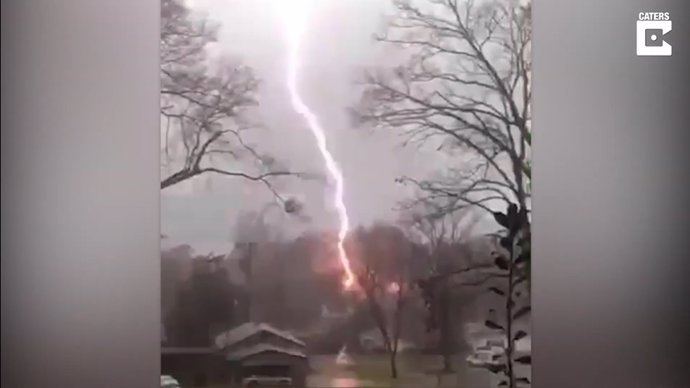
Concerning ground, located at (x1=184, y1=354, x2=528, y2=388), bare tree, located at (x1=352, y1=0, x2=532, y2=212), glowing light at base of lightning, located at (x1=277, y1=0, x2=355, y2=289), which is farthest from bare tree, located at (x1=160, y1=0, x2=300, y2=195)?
ground, located at (x1=184, y1=354, x2=528, y2=388)

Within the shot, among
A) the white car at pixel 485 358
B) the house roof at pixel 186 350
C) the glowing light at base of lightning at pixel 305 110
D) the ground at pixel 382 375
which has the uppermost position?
the glowing light at base of lightning at pixel 305 110

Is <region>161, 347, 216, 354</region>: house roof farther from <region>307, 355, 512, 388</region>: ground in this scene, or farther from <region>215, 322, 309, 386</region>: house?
<region>307, 355, 512, 388</region>: ground

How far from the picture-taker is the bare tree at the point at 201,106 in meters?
1.11

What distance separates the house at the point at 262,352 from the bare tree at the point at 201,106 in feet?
0.71

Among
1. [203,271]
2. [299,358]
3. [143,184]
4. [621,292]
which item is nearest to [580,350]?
[621,292]

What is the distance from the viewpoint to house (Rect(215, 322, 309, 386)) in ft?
3.65

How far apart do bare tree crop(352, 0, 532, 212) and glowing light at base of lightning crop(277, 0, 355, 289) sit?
0.22 ft

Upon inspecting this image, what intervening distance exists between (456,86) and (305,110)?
8.8 inches

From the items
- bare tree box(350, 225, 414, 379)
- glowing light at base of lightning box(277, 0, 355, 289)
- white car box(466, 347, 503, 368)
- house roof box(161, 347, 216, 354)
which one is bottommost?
white car box(466, 347, 503, 368)

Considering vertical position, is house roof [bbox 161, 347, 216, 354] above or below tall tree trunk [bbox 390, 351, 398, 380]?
above

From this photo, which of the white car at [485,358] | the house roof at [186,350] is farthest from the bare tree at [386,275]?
the house roof at [186,350]

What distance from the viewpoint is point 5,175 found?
44.3 inches

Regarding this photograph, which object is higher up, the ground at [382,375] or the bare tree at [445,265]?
the bare tree at [445,265]

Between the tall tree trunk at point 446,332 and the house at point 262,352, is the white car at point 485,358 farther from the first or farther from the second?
the house at point 262,352
